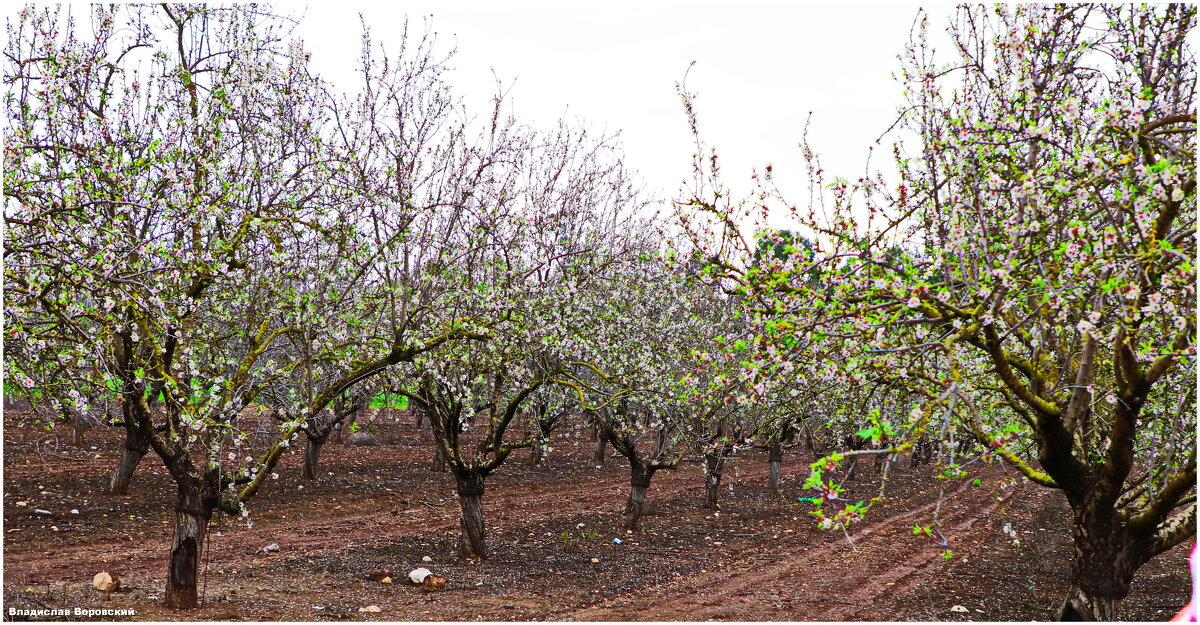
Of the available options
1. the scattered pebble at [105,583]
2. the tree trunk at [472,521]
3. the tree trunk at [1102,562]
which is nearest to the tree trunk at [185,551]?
the scattered pebble at [105,583]

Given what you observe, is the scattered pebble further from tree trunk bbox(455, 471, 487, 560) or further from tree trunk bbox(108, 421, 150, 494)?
tree trunk bbox(108, 421, 150, 494)

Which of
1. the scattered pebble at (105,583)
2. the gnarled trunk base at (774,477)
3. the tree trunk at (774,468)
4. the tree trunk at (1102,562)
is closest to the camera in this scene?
the tree trunk at (1102,562)

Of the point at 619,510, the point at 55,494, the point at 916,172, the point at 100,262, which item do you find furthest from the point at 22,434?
the point at 916,172

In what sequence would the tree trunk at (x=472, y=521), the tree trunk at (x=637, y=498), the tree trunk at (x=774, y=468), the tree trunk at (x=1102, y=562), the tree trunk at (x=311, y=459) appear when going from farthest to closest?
the tree trunk at (x=774, y=468), the tree trunk at (x=311, y=459), the tree trunk at (x=637, y=498), the tree trunk at (x=472, y=521), the tree trunk at (x=1102, y=562)

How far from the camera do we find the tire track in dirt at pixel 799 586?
11633 millimetres

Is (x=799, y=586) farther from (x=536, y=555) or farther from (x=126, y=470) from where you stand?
(x=126, y=470)

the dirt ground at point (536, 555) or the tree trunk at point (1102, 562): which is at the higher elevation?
the tree trunk at point (1102, 562)

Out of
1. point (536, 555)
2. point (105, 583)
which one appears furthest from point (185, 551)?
point (536, 555)

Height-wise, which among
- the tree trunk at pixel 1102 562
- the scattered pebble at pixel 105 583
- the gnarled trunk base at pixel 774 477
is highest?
the tree trunk at pixel 1102 562

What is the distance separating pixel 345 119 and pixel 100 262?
15.7ft

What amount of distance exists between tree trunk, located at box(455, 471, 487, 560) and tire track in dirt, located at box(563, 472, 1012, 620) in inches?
140

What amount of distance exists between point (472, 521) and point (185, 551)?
5.50 meters

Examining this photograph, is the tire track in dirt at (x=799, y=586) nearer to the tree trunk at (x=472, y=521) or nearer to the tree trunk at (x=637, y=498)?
the tree trunk at (x=472, y=521)

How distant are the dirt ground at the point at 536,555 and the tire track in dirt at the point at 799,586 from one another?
57mm
